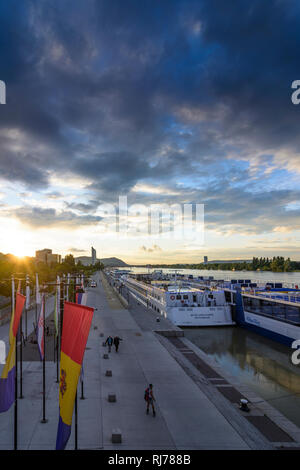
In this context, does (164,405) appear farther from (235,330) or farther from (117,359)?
(235,330)

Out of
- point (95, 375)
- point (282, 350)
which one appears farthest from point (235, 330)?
point (95, 375)

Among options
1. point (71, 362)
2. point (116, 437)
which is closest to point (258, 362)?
point (116, 437)

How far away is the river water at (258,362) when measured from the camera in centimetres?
2217

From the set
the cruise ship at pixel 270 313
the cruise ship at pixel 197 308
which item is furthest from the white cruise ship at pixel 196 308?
the cruise ship at pixel 270 313

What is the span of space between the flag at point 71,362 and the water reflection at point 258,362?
46.3 feet

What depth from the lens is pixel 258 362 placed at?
31.7 meters

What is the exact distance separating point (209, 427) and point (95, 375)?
8644mm

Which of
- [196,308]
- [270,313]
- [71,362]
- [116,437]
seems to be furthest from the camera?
[196,308]

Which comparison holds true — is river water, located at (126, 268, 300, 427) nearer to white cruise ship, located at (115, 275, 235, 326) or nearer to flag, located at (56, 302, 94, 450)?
white cruise ship, located at (115, 275, 235, 326)

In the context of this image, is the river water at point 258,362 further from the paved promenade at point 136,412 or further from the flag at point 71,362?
the flag at point 71,362

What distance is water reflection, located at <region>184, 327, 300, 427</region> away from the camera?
2218 cm

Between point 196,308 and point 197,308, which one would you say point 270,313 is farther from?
point 196,308

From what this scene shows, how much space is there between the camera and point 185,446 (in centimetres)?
1178

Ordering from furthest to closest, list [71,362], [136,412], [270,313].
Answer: [270,313] < [136,412] < [71,362]
